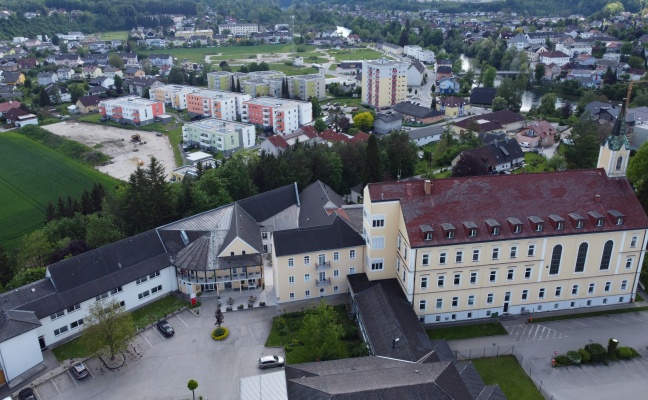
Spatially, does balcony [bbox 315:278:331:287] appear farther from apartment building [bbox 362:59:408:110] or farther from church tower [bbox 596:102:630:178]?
apartment building [bbox 362:59:408:110]

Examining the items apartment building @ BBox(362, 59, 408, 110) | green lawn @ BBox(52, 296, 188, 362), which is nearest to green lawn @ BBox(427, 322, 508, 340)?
green lawn @ BBox(52, 296, 188, 362)

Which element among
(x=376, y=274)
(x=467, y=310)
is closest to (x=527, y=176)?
(x=467, y=310)

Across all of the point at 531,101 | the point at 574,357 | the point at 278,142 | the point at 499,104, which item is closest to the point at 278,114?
the point at 278,142

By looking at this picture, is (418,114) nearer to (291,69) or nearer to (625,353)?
(291,69)

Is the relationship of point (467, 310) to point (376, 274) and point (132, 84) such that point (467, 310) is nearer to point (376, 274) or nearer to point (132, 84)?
point (376, 274)

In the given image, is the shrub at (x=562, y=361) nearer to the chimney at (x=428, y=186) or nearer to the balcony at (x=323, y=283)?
the chimney at (x=428, y=186)

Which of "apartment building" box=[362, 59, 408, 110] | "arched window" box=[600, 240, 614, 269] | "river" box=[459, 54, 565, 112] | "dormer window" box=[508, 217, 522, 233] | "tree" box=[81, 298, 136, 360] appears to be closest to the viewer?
"tree" box=[81, 298, 136, 360]

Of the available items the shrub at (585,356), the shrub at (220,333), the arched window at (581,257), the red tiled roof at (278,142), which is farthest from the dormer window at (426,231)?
the red tiled roof at (278,142)
